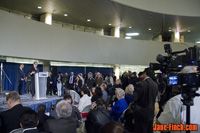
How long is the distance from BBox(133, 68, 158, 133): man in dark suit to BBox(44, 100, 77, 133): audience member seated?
1.16 metres

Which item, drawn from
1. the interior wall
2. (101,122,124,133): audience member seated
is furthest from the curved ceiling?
(101,122,124,133): audience member seated

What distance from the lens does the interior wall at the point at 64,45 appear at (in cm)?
858

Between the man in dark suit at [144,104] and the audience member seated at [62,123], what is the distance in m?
1.16

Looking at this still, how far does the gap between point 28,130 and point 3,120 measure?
2.21 ft

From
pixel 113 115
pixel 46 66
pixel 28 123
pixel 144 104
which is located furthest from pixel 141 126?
pixel 46 66

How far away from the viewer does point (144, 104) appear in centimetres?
321

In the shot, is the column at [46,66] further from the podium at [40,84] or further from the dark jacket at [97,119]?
the dark jacket at [97,119]

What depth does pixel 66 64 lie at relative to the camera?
1403 cm

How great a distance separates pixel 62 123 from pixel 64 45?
9207mm

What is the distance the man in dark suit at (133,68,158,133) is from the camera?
3125 millimetres

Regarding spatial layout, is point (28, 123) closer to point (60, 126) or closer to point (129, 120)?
point (60, 126)

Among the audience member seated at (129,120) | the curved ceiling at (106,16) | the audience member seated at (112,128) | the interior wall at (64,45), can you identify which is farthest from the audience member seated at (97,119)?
the curved ceiling at (106,16)

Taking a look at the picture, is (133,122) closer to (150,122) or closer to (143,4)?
(150,122)

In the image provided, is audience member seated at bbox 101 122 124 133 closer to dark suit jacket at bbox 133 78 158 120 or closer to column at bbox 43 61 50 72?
dark suit jacket at bbox 133 78 158 120
